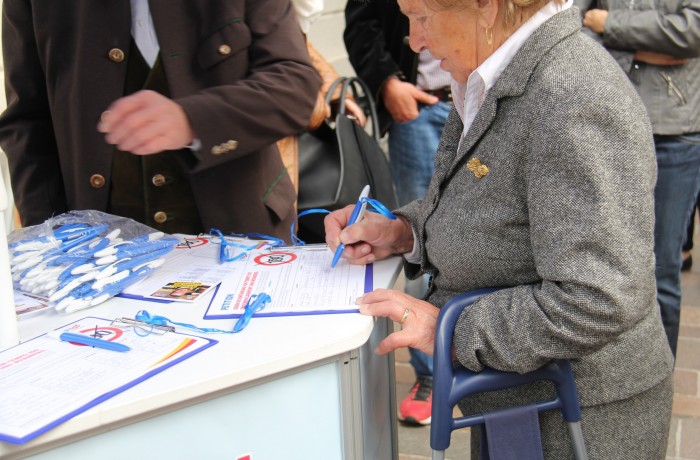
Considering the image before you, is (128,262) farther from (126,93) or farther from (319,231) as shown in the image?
(319,231)

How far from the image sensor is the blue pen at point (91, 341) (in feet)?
4.40

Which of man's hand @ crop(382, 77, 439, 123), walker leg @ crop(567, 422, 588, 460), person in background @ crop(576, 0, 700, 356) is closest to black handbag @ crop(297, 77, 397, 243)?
man's hand @ crop(382, 77, 439, 123)

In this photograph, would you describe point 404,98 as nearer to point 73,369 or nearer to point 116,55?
point 116,55

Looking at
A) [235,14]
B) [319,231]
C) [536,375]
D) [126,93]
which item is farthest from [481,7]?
[319,231]

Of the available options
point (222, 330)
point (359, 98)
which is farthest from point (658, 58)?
point (222, 330)

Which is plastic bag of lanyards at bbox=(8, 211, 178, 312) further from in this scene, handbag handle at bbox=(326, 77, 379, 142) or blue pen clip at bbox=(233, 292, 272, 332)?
handbag handle at bbox=(326, 77, 379, 142)

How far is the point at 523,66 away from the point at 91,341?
0.85m

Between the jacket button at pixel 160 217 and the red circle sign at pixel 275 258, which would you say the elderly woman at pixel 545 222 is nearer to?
the red circle sign at pixel 275 258

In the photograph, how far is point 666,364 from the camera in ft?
4.92

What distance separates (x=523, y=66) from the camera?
4.35 ft

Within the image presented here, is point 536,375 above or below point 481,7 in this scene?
below

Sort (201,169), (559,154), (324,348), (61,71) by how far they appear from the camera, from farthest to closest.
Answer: (61,71), (201,169), (324,348), (559,154)

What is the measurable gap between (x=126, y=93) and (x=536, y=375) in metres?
1.24

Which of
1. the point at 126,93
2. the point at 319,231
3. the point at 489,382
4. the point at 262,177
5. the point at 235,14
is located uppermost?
the point at 235,14
